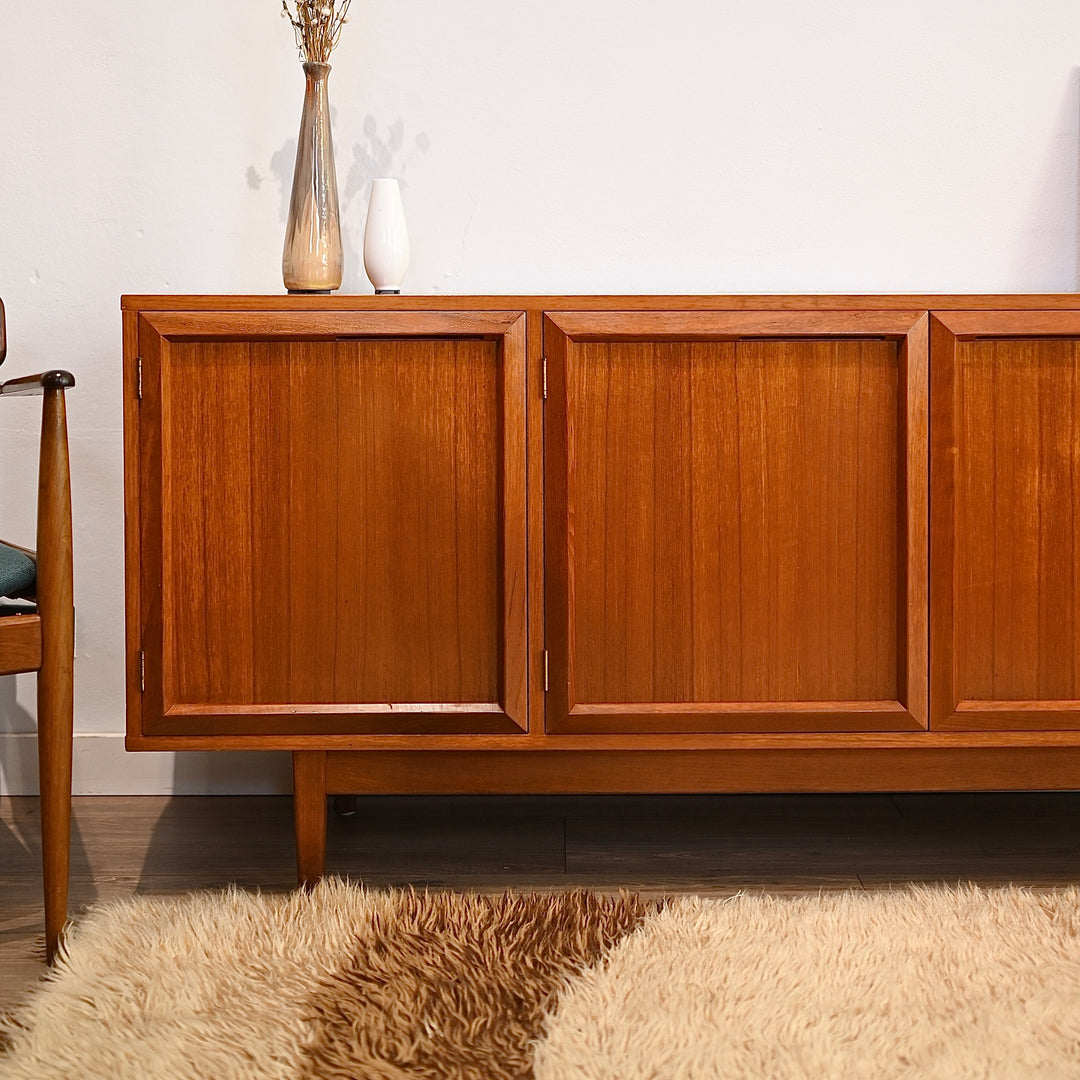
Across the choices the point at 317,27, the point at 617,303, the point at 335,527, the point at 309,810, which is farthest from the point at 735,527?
the point at 317,27

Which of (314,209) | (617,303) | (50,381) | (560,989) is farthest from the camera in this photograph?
(314,209)

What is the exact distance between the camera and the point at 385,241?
1.49 metres

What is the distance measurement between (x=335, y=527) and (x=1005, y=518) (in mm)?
870

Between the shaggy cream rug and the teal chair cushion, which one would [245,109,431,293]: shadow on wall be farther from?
the shaggy cream rug

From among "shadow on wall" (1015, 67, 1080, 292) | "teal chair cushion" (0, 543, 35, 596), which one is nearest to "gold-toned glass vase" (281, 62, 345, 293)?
"teal chair cushion" (0, 543, 35, 596)

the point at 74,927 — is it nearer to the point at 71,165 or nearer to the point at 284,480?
the point at 284,480

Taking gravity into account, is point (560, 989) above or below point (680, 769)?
below

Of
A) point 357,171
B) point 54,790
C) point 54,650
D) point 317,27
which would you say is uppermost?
point 317,27

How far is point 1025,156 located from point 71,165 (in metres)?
1.66

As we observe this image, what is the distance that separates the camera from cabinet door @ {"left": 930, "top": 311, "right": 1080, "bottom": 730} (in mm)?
1276

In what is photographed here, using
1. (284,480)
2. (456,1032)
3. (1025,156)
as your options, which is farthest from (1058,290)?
(456,1032)

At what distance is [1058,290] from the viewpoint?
175 centimetres

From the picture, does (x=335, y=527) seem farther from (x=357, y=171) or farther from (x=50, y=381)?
(x=357, y=171)

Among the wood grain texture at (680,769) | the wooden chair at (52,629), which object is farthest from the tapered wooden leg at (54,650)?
the wood grain texture at (680,769)
